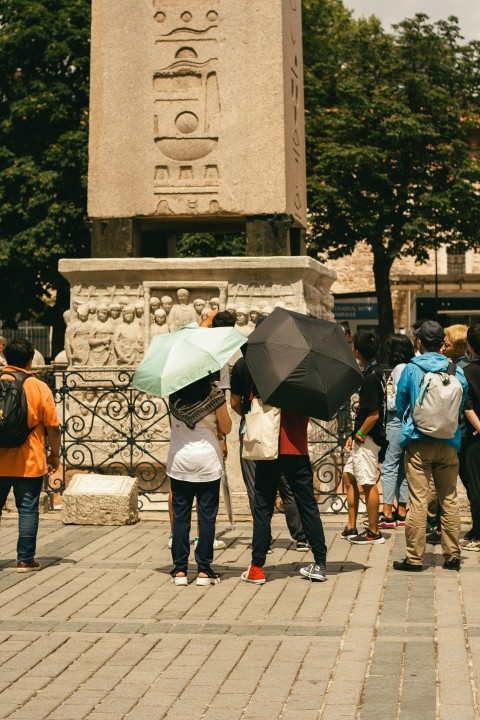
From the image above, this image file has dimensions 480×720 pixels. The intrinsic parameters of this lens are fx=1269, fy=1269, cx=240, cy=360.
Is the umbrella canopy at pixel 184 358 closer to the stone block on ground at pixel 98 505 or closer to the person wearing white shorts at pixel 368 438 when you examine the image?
the person wearing white shorts at pixel 368 438

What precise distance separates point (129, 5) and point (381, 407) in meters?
5.69

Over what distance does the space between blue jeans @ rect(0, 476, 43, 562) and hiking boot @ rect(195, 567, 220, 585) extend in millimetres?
1333

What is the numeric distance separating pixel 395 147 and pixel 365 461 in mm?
27470

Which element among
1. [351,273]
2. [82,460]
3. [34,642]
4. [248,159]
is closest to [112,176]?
[248,159]

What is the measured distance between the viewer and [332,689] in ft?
19.2

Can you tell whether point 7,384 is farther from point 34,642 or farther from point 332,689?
point 332,689

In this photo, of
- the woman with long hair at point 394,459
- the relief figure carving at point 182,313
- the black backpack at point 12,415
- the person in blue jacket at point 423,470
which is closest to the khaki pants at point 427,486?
the person in blue jacket at point 423,470

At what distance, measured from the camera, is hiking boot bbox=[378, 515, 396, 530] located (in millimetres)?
11094

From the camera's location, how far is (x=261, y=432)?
8.43 metres

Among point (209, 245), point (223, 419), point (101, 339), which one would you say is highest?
point (209, 245)

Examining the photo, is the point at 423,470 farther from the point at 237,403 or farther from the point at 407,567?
the point at 237,403

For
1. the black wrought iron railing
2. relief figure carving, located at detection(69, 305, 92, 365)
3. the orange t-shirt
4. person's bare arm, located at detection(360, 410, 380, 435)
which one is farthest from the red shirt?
relief figure carving, located at detection(69, 305, 92, 365)

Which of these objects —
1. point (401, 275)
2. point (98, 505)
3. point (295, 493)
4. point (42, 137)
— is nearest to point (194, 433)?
point (295, 493)

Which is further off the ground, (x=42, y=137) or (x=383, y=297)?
(x=42, y=137)
